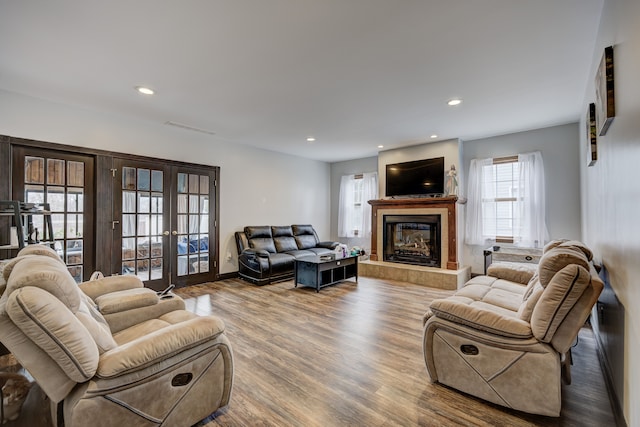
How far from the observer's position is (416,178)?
5.64m

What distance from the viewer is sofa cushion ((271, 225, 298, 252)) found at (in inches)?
238

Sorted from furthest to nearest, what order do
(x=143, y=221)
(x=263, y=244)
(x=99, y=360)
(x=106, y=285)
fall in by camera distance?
(x=263, y=244) < (x=143, y=221) < (x=106, y=285) < (x=99, y=360)

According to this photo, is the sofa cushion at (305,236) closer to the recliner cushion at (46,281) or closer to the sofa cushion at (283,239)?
the sofa cushion at (283,239)

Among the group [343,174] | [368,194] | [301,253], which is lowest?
[301,253]

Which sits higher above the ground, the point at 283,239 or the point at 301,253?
the point at 283,239

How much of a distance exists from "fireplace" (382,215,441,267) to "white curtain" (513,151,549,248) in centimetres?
127

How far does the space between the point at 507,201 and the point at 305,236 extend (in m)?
4.01

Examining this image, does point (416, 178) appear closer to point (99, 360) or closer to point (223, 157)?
point (223, 157)

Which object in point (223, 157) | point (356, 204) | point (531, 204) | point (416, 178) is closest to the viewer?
point (531, 204)

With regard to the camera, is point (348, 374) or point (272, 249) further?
point (272, 249)

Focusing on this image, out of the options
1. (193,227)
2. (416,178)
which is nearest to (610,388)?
(416,178)

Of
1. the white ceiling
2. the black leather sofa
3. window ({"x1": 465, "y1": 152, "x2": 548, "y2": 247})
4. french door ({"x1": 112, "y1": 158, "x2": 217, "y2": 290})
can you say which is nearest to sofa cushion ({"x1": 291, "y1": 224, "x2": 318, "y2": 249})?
the black leather sofa

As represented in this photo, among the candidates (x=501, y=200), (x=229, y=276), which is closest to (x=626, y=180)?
(x=501, y=200)

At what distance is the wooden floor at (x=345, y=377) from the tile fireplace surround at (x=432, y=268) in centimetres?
127
